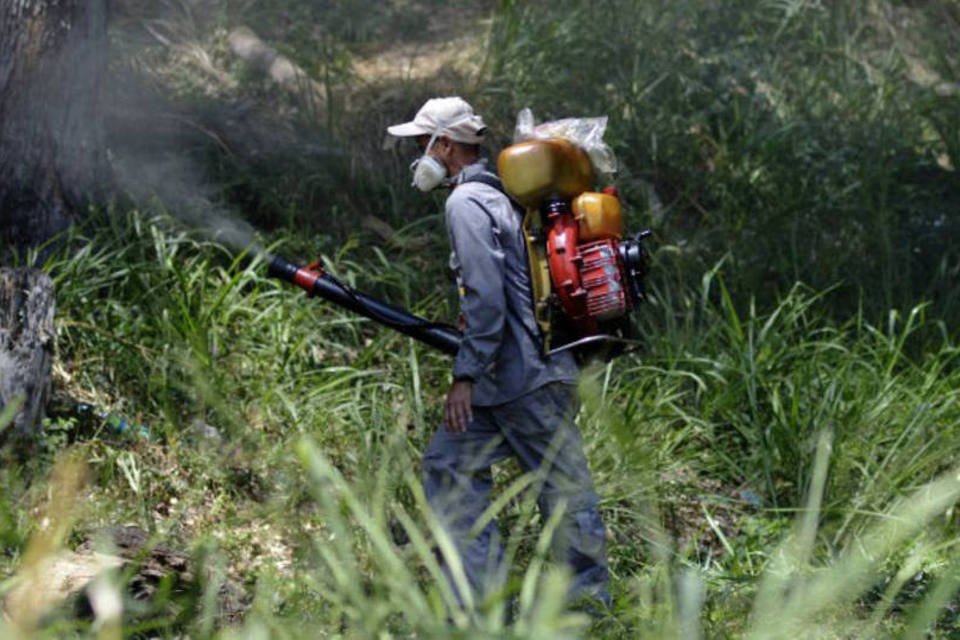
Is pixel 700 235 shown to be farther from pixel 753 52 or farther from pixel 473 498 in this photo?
pixel 473 498

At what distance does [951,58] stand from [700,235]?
410cm

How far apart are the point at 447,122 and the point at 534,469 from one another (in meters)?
1.21

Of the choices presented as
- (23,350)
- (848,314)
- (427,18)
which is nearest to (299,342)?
(23,350)

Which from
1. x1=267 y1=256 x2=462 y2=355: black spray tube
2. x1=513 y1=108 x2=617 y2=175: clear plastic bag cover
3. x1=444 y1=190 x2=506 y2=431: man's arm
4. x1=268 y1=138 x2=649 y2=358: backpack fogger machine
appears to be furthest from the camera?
x1=267 y1=256 x2=462 y2=355: black spray tube

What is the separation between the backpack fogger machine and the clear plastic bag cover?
53mm

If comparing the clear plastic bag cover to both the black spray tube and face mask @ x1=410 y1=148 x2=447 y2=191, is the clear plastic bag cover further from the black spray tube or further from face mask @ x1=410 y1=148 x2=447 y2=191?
the black spray tube

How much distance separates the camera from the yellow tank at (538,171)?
5199mm

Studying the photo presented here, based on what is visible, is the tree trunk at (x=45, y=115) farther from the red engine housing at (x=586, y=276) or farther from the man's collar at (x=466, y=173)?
the red engine housing at (x=586, y=276)

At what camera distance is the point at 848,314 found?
8.59 meters

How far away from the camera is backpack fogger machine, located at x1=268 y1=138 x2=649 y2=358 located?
5.15 metres

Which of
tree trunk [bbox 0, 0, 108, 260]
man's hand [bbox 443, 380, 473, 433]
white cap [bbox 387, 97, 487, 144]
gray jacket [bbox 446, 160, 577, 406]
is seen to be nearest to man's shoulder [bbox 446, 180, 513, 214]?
gray jacket [bbox 446, 160, 577, 406]

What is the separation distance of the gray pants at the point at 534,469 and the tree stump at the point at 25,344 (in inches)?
65.4

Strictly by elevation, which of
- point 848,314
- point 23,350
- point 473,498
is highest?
point 23,350

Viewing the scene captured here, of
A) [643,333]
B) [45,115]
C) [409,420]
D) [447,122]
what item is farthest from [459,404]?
[45,115]
